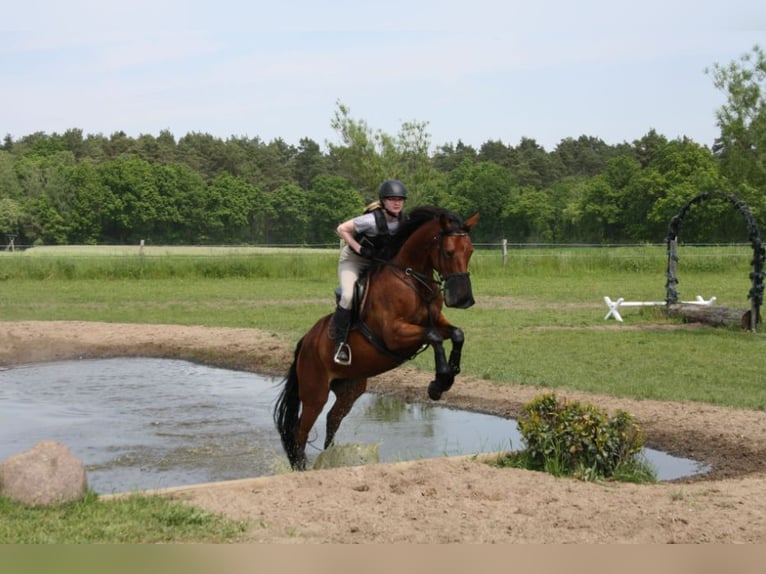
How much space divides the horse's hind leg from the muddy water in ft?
2.08

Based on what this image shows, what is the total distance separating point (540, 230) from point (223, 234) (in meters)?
28.0

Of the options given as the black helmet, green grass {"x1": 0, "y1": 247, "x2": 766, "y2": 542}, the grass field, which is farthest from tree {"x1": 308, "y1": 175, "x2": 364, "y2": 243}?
the black helmet

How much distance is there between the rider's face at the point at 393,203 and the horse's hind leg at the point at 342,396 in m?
1.74

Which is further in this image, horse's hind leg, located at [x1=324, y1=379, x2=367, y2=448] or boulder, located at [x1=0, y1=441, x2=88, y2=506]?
horse's hind leg, located at [x1=324, y1=379, x2=367, y2=448]

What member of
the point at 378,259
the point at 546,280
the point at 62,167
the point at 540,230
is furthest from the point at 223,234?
the point at 378,259

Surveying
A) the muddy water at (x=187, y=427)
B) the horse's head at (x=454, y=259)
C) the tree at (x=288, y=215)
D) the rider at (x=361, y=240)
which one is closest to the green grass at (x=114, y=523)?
the muddy water at (x=187, y=427)

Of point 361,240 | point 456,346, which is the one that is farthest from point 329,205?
point 456,346

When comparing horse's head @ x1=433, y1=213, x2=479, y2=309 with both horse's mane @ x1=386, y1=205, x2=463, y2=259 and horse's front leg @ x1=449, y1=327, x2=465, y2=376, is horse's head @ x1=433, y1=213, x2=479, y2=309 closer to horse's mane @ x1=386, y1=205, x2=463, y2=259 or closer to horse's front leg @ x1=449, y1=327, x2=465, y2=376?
horse's mane @ x1=386, y1=205, x2=463, y2=259

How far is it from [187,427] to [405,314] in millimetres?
4338

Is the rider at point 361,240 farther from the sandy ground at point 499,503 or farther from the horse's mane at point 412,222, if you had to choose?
the sandy ground at point 499,503

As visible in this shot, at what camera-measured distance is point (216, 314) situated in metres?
22.9

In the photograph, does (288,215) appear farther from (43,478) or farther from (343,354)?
(43,478)

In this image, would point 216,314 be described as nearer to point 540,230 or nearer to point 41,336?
point 41,336

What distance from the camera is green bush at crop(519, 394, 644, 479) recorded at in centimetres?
785
